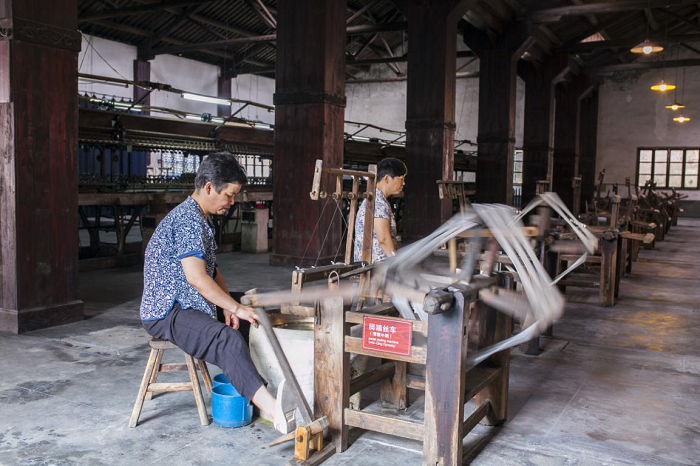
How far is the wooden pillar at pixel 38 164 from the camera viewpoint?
504 centimetres

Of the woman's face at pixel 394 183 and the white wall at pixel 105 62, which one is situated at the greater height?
the white wall at pixel 105 62

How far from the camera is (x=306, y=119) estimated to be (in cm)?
858

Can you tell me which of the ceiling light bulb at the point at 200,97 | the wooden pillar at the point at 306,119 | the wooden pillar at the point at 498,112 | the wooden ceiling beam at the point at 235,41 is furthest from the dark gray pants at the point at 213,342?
the wooden ceiling beam at the point at 235,41

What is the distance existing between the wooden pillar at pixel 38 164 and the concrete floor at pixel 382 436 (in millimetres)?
301

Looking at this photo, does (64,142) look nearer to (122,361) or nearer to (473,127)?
(122,361)

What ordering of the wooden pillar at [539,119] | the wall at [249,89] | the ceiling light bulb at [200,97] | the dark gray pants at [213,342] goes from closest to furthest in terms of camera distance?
the dark gray pants at [213,342], the ceiling light bulb at [200,97], the wooden pillar at [539,119], the wall at [249,89]

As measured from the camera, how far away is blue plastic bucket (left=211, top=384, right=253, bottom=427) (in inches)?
128

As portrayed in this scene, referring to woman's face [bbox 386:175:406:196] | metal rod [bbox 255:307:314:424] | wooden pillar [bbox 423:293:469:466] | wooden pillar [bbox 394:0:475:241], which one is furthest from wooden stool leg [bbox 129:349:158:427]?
wooden pillar [bbox 394:0:475:241]

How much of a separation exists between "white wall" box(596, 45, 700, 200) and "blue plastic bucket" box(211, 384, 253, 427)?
25.2m

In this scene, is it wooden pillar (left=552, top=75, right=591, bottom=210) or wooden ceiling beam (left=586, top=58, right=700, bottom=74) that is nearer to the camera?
wooden ceiling beam (left=586, top=58, right=700, bottom=74)

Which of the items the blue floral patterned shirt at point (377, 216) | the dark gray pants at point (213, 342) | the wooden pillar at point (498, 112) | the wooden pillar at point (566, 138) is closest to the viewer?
the dark gray pants at point (213, 342)

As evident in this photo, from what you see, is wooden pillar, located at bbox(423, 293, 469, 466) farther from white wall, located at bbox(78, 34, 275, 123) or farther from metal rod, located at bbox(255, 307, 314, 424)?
white wall, located at bbox(78, 34, 275, 123)

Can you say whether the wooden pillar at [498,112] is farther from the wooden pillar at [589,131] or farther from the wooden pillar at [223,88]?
the wooden pillar at [589,131]

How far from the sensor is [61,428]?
322 centimetres
